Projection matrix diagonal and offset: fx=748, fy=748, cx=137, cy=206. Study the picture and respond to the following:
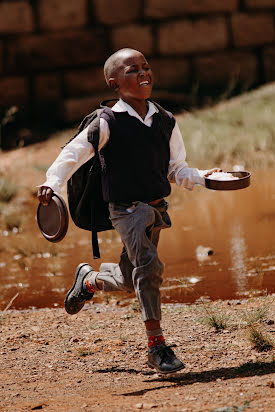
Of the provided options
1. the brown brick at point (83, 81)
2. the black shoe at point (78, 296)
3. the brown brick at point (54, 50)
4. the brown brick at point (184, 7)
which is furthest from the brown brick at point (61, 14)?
the black shoe at point (78, 296)

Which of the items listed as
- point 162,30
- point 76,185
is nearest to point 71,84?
point 162,30

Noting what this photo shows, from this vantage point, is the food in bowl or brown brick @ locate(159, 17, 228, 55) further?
brown brick @ locate(159, 17, 228, 55)

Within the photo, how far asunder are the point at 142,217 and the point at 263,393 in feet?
3.71

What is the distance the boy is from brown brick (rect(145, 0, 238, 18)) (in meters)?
8.73

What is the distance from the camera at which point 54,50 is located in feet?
41.0

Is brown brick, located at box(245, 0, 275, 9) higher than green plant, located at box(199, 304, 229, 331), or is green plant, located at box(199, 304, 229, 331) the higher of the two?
brown brick, located at box(245, 0, 275, 9)

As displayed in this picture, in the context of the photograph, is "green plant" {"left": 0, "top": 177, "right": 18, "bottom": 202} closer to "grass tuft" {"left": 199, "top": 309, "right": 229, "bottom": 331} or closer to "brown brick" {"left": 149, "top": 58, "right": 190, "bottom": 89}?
"brown brick" {"left": 149, "top": 58, "right": 190, "bottom": 89}

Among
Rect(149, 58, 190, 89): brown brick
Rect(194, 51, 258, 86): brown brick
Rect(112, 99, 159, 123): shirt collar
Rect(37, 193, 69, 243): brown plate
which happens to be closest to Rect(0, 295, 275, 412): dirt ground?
Rect(37, 193, 69, 243): brown plate

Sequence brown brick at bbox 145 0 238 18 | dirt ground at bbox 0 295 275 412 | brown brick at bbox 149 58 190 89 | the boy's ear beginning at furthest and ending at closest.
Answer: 1. brown brick at bbox 149 58 190 89
2. brown brick at bbox 145 0 238 18
3. the boy's ear
4. dirt ground at bbox 0 295 275 412

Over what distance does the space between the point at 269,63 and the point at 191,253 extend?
7.52 metres

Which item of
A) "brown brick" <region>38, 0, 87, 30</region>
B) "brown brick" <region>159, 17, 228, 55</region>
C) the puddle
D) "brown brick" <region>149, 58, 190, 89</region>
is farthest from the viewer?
"brown brick" <region>149, 58, 190, 89</region>

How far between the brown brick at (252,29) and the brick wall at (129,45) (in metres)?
0.02

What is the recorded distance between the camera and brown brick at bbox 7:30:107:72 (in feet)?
40.7

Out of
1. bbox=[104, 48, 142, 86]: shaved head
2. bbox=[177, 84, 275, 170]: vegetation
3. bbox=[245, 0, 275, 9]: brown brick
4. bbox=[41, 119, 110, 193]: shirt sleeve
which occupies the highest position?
bbox=[245, 0, 275, 9]: brown brick
